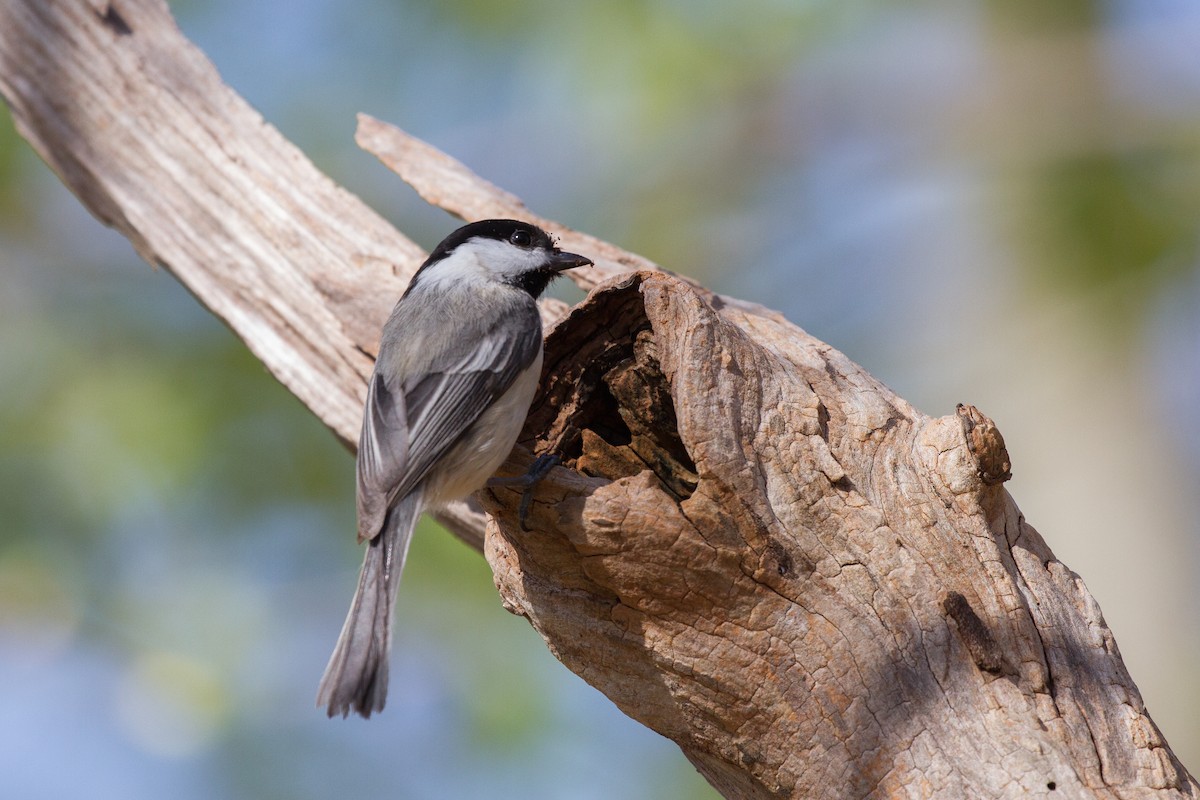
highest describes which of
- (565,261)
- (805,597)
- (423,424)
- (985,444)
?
(565,261)

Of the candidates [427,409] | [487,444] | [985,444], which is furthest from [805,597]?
[427,409]

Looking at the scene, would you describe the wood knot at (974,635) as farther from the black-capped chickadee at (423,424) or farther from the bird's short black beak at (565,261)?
the bird's short black beak at (565,261)

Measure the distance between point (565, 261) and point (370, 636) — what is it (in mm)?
1542

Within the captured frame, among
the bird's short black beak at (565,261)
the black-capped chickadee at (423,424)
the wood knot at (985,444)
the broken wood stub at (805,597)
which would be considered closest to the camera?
the broken wood stub at (805,597)

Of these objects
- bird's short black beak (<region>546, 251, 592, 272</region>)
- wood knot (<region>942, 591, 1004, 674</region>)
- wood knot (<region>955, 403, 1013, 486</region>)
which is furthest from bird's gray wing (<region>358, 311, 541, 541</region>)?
wood knot (<region>942, 591, 1004, 674</region>)

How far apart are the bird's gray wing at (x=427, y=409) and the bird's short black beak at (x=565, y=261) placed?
545 millimetres

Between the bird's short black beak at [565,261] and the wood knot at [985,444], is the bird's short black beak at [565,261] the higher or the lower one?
the higher one

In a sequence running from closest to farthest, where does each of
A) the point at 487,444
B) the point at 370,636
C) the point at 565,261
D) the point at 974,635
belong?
the point at 974,635
the point at 370,636
the point at 487,444
the point at 565,261

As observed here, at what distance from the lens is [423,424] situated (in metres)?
3.03

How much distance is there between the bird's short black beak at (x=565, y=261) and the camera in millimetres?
3670

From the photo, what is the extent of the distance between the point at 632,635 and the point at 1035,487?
417 centimetres

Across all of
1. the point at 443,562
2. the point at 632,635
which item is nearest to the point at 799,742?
the point at 632,635

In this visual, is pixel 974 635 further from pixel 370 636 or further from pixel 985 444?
pixel 370 636

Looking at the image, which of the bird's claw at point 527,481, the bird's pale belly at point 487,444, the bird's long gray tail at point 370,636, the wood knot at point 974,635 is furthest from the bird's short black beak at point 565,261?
the wood knot at point 974,635
